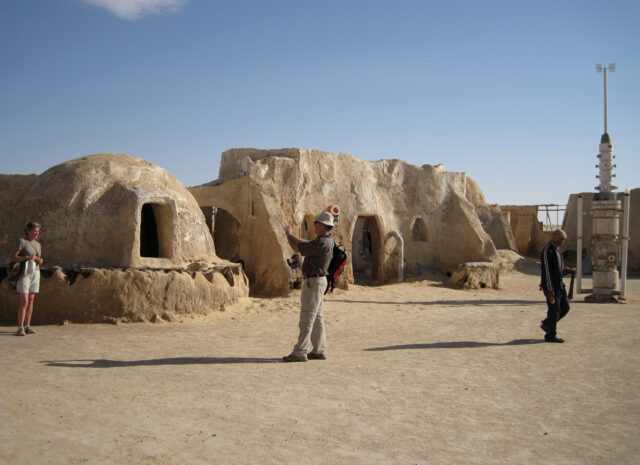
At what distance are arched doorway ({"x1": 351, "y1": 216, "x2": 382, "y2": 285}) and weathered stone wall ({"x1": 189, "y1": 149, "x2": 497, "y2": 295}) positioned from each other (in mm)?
61

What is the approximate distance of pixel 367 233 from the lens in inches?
776

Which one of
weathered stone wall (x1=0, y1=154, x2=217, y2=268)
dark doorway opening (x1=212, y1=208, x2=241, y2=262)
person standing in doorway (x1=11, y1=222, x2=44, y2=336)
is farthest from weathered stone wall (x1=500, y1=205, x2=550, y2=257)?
person standing in doorway (x1=11, y1=222, x2=44, y2=336)

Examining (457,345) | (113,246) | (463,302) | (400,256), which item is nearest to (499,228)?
(400,256)

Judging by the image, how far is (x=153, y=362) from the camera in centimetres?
622

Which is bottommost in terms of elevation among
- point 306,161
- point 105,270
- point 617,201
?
point 105,270

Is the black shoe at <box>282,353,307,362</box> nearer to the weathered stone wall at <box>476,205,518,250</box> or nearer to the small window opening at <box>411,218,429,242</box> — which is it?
the small window opening at <box>411,218,429,242</box>

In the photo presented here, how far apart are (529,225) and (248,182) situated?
58.3ft

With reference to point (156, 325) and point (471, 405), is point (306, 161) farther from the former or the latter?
point (471, 405)

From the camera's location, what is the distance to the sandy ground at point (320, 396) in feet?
12.4

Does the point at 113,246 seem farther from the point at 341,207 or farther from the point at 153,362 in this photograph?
the point at 341,207

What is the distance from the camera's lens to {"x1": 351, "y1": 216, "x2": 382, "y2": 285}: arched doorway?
16.3 meters

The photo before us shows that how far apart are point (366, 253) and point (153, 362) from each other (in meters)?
13.6

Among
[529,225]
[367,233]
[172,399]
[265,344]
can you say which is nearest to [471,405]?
[172,399]

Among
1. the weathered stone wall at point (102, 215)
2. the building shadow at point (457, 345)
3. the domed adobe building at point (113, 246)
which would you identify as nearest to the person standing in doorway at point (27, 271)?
the domed adobe building at point (113, 246)
